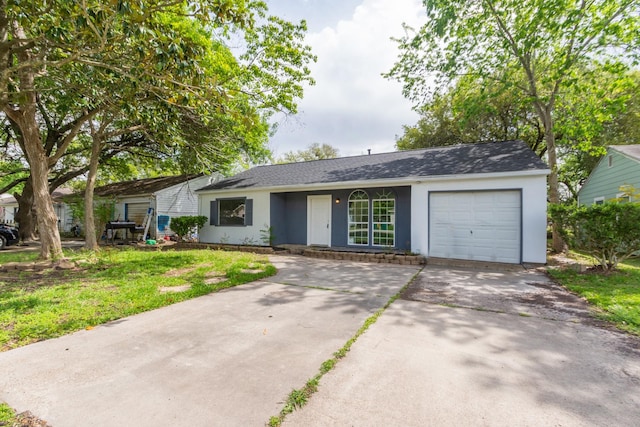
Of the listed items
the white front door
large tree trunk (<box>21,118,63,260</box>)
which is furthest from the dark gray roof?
large tree trunk (<box>21,118,63,260</box>)

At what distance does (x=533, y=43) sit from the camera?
937 cm

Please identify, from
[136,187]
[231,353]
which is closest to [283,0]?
[231,353]

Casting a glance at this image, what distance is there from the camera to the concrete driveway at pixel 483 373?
2.05 m

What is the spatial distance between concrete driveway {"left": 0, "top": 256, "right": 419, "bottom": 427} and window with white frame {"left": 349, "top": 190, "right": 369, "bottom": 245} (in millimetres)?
5864

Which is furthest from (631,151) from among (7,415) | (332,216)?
(7,415)

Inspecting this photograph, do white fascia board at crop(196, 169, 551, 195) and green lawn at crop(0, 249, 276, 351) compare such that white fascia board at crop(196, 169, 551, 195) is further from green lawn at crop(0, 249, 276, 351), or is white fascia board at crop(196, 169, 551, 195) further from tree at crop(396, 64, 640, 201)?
green lawn at crop(0, 249, 276, 351)

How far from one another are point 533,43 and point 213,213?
13.6m

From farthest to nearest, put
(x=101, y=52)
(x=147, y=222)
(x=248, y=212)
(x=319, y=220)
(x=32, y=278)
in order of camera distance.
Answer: (x=147, y=222), (x=248, y=212), (x=319, y=220), (x=32, y=278), (x=101, y=52)

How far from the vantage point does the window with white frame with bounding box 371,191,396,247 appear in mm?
10211

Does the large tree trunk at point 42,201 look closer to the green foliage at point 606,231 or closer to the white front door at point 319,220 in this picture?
the white front door at point 319,220

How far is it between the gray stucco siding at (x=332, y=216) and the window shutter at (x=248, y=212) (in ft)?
3.35

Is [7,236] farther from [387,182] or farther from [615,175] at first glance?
[615,175]

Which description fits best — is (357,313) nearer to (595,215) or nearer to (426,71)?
(595,215)

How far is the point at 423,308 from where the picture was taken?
4438mm
